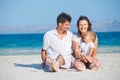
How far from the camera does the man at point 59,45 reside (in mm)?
5895

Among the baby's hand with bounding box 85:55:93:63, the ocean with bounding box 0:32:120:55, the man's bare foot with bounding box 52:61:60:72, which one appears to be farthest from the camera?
the ocean with bounding box 0:32:120:55

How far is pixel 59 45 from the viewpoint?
5973 millimetres

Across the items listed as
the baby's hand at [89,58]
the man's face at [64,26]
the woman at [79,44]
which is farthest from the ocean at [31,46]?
the man's face at [64,26]

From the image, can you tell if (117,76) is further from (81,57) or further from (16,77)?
(16,77)

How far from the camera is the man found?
19.3ft

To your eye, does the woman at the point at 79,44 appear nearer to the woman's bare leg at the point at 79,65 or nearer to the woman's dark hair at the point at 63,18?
the woman's bare leg at the point at 79,65

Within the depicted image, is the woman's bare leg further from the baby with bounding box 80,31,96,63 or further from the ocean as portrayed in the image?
the ocean

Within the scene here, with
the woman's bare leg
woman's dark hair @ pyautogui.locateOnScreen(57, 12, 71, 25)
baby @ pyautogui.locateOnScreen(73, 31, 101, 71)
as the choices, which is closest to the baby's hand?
baby @ pyautogui.locateOnScreen(73, 31, 101, 71)

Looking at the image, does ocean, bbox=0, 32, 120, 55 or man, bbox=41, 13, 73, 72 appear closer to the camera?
man, bbox=41, 13, 73, 72

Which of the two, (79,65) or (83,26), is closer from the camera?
(83,26)

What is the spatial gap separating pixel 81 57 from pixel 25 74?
0.99 meters

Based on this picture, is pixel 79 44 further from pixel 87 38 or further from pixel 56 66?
pixel 56 66

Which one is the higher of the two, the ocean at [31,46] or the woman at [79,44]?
the woman at [79,44]

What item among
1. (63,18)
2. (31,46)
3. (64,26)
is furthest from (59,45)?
(31,46)
